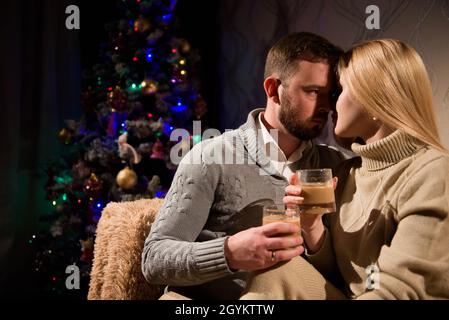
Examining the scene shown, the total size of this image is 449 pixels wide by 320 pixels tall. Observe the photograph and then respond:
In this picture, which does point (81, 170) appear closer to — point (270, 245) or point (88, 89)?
point (88, 89)

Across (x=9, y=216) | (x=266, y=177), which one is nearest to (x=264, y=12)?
(x=266, y=177)

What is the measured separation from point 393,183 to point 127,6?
261cm

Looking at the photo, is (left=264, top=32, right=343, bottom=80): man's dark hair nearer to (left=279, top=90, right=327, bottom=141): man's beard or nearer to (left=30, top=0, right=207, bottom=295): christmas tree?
(left=279, top=90, right=327, bottom=141): man's beard

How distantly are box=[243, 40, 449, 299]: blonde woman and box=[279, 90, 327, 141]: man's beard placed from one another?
0.24 m

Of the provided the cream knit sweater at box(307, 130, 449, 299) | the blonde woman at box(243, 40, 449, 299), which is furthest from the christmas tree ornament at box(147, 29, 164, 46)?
the cream knit sweater at box(307, 130, 449, 299)

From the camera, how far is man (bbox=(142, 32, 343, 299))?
165 cm

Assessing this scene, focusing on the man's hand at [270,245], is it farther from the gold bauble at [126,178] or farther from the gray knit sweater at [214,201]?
the gold bauble at [126,178]

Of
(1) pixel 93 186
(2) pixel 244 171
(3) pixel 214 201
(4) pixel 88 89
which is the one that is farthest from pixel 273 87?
(4) pixel 88 89

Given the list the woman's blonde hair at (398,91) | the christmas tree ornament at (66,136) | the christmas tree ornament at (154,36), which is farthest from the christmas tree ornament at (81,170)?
the woman's blonde hair at (398,91)

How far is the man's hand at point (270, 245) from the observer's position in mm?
1329

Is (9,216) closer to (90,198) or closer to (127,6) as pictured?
(90,198)

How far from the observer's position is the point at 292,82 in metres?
1.85

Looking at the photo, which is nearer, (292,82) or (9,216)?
(292,82)

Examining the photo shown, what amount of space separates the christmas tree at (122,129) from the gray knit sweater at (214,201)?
1558 mm
